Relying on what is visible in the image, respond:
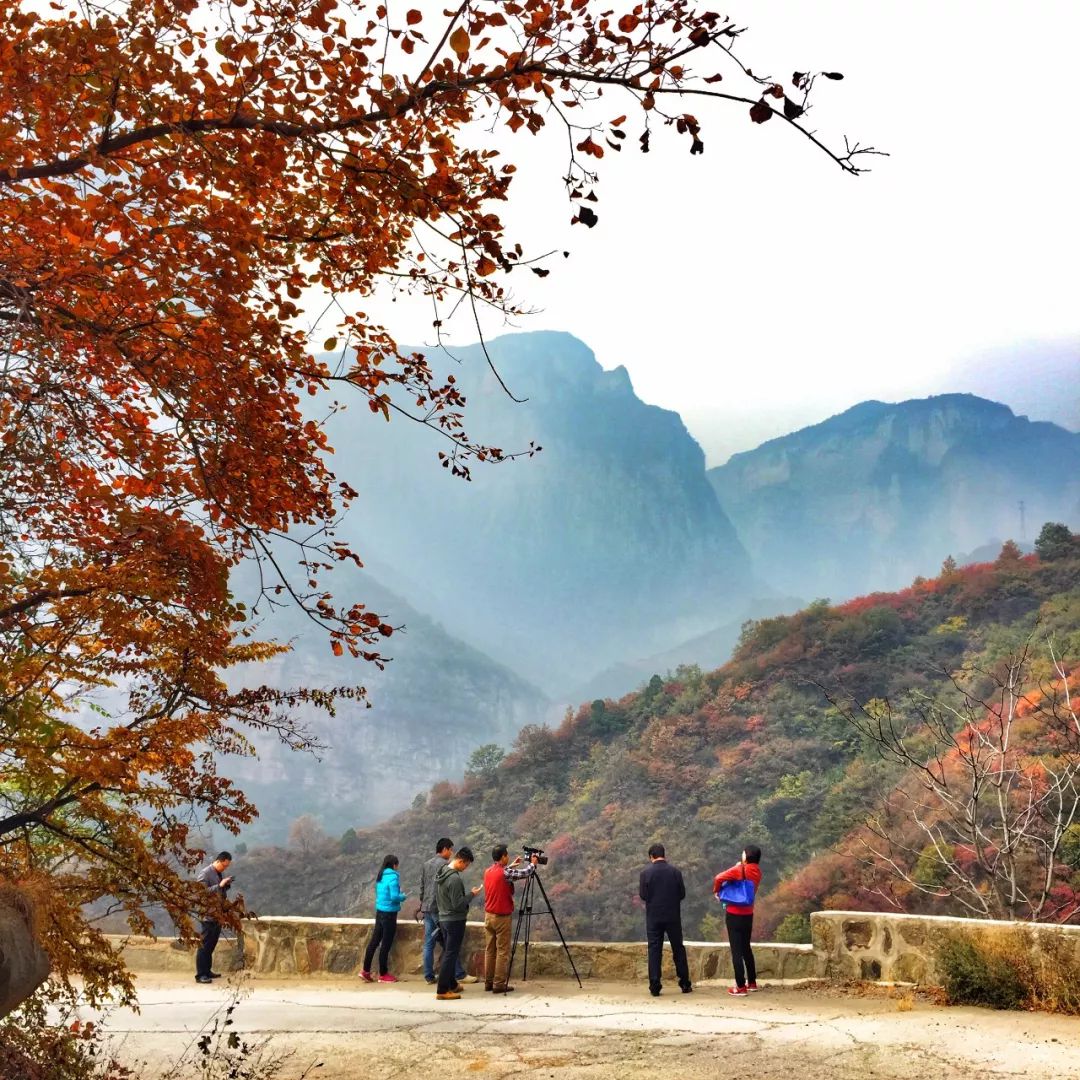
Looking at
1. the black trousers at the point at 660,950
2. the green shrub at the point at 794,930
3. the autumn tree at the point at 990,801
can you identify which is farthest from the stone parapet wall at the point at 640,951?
the green shrub at the point at 794,930

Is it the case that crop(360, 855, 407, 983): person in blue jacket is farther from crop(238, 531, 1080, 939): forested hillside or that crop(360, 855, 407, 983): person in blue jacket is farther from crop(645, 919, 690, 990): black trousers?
crop(238, 531, 1080, 939): forested hillside

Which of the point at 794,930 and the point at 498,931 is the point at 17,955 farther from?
the point at 794,930

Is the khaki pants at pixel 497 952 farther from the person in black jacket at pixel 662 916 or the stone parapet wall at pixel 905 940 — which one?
the stone parapet wall at pixel 905 940

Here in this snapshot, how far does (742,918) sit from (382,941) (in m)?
3.89

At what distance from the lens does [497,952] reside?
9.15m

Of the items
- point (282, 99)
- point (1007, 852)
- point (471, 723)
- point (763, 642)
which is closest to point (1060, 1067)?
point (1007, 852)

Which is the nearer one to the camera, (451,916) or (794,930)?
(451,916)

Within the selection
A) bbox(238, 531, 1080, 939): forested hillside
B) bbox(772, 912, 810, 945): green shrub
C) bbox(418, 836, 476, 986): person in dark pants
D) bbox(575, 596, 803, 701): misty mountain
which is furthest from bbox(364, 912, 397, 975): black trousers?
bbox(575, 596, 803, 701): misty mountain

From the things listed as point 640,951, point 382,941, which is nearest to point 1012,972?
point 640,951

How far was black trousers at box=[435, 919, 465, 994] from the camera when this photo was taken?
8812 mm

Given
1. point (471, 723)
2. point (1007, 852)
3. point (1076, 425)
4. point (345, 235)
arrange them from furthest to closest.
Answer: point (1076, 425) < point (471, 723) < point (1007, 852) < point (345, 235)

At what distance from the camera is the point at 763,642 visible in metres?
33.1

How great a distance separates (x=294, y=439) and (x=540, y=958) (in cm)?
703

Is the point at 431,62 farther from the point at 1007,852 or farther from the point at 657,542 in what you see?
the point at 657,542
